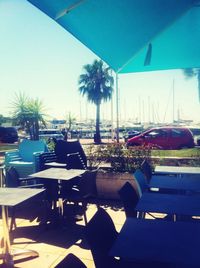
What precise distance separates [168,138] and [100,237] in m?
13.0

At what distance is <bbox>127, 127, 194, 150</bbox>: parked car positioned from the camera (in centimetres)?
1400

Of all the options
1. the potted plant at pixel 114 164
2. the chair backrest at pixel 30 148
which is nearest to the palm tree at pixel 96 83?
the chair backrest at pixel 30 148

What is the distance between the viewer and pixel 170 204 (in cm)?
267

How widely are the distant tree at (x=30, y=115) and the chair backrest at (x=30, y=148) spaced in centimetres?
449

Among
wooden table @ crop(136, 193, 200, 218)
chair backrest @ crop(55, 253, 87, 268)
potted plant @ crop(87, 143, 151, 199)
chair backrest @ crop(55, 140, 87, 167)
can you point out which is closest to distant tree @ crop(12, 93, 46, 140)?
chair backrest @ crop(55, 140, 87, 167)

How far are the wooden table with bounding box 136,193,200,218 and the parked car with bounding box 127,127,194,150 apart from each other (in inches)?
436

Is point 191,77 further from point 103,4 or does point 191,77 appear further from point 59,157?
point 103,4

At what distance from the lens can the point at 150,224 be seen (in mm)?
2168

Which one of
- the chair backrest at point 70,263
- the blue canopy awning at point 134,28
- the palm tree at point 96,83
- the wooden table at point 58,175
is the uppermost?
the palm tree at point 96,83

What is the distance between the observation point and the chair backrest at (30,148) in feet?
22.4

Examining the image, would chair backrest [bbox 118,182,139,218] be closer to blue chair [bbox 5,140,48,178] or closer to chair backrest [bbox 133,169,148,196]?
chair backrest [bbox 133,169,148,196]

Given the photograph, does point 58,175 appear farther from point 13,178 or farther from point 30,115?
point 30,115

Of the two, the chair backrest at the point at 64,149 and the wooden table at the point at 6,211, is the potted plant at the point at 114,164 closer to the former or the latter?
the chair backrest at the point at 64,149

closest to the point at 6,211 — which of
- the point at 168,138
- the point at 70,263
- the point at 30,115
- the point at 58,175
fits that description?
the point at 58,175
